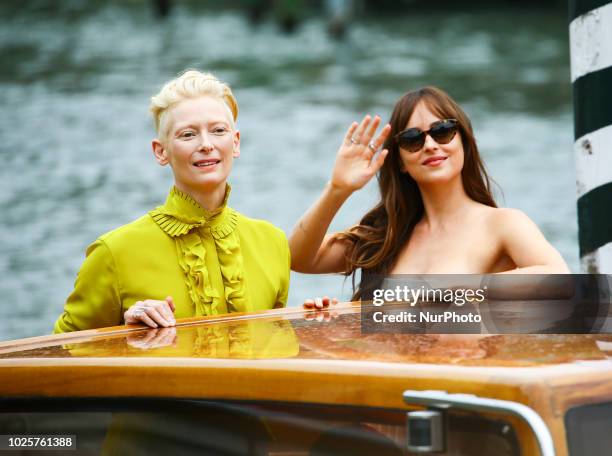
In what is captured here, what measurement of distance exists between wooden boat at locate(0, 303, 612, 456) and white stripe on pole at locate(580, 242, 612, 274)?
1.73m

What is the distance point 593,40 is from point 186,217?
162 cm

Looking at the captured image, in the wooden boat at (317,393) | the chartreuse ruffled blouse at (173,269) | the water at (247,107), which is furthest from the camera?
the water at (247,107)

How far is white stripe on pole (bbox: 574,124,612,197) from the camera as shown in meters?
3.68

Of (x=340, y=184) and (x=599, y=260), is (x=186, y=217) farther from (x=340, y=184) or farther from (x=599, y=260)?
(x=599, y=260)

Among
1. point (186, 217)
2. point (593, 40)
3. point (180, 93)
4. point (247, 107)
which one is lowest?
point (186, 217)

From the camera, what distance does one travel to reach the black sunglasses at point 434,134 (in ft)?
11.0

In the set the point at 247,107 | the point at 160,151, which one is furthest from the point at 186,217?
the point at 247,107

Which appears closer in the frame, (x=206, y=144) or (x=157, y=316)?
(x=157, y=316)

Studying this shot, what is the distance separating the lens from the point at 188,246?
2645 millimetres

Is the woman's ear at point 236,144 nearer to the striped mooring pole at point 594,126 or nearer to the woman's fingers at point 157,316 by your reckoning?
the woman's fingers at point 157,316

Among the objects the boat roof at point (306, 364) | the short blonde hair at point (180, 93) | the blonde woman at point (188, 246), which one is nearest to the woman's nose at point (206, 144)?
the blonde woman at point (188, 246)
